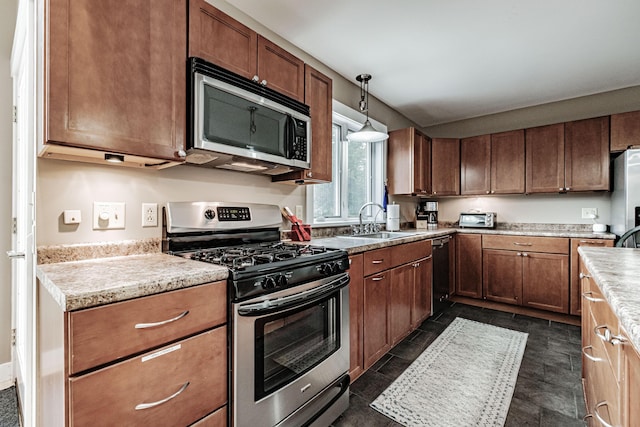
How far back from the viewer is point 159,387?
1014 millimetres

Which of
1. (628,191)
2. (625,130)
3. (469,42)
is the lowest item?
(628,191)

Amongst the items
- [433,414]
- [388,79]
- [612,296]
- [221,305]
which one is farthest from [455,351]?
[388,79]

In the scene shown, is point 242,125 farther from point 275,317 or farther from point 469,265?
point 469,265

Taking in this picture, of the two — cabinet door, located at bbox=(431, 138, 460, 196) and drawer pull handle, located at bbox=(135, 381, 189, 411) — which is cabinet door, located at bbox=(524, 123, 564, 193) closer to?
cabinet door, located at bbox=(431, 138, 460, 196)

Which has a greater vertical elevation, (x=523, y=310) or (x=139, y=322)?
(x=139, y=322)

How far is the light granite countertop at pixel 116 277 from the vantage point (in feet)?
2.89

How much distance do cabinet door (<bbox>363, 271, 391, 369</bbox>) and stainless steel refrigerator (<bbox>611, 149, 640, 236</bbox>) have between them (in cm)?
237

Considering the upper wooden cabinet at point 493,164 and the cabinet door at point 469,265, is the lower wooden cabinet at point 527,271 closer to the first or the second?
the cabinet door at point 469,265

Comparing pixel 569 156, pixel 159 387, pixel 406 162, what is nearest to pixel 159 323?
pixel 159 387

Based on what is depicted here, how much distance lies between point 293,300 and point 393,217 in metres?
2.32

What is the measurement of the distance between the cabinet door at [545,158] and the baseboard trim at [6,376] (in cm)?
499

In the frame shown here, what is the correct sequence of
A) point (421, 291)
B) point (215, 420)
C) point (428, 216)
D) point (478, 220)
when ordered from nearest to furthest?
point (215, 420)
point (421, 291)
point (478, 220)
point (428, 216)

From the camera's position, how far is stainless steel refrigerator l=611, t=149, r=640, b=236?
2750 mm

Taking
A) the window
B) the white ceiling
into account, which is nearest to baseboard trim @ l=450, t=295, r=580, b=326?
the window
